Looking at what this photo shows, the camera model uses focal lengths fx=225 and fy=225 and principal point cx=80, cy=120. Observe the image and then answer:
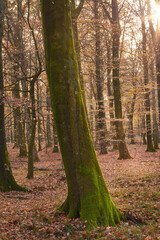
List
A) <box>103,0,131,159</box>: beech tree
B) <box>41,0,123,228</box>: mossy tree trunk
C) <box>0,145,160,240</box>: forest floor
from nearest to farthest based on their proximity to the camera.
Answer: <box>0,145,160,240</box>: forest floor, <box>41,0,123,228</box>: mossy tree trunk, <box>103,0,131,159</box>: beech tree

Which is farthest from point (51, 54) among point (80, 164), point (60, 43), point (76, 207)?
point (76, 207)

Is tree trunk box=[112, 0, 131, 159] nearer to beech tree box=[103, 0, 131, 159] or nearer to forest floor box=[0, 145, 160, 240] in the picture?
beech tree box=[103, 0, 131, 159]

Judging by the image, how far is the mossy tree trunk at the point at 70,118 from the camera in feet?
17.1

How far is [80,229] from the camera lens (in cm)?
481

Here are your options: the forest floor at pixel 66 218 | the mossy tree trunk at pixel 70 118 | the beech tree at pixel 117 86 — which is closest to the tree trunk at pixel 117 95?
the beech tree at pixel 117 86

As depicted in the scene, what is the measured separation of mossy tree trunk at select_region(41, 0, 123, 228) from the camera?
17.1 feet

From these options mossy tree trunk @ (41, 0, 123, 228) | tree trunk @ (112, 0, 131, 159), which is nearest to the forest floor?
mossy tree trunk @ (41, 0, 123, 228)

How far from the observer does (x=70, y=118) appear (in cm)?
530

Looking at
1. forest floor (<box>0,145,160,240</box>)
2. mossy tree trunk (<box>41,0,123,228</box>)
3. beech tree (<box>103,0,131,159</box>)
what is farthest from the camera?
beech tree (<box>103,0,131,159</box>)

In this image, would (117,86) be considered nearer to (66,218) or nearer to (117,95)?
(117,95)

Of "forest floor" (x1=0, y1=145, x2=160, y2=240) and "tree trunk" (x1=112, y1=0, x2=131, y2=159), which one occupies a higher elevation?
"tree trunk" (x1=112, y1=0, x2=131, y2=159)

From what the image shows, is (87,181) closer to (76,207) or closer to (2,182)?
(76,207)

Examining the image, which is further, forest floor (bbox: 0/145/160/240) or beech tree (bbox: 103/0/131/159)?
beech tree (bbox: 103/0/131/159)

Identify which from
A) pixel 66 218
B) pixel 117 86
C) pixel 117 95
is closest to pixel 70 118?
pixel 66 218
